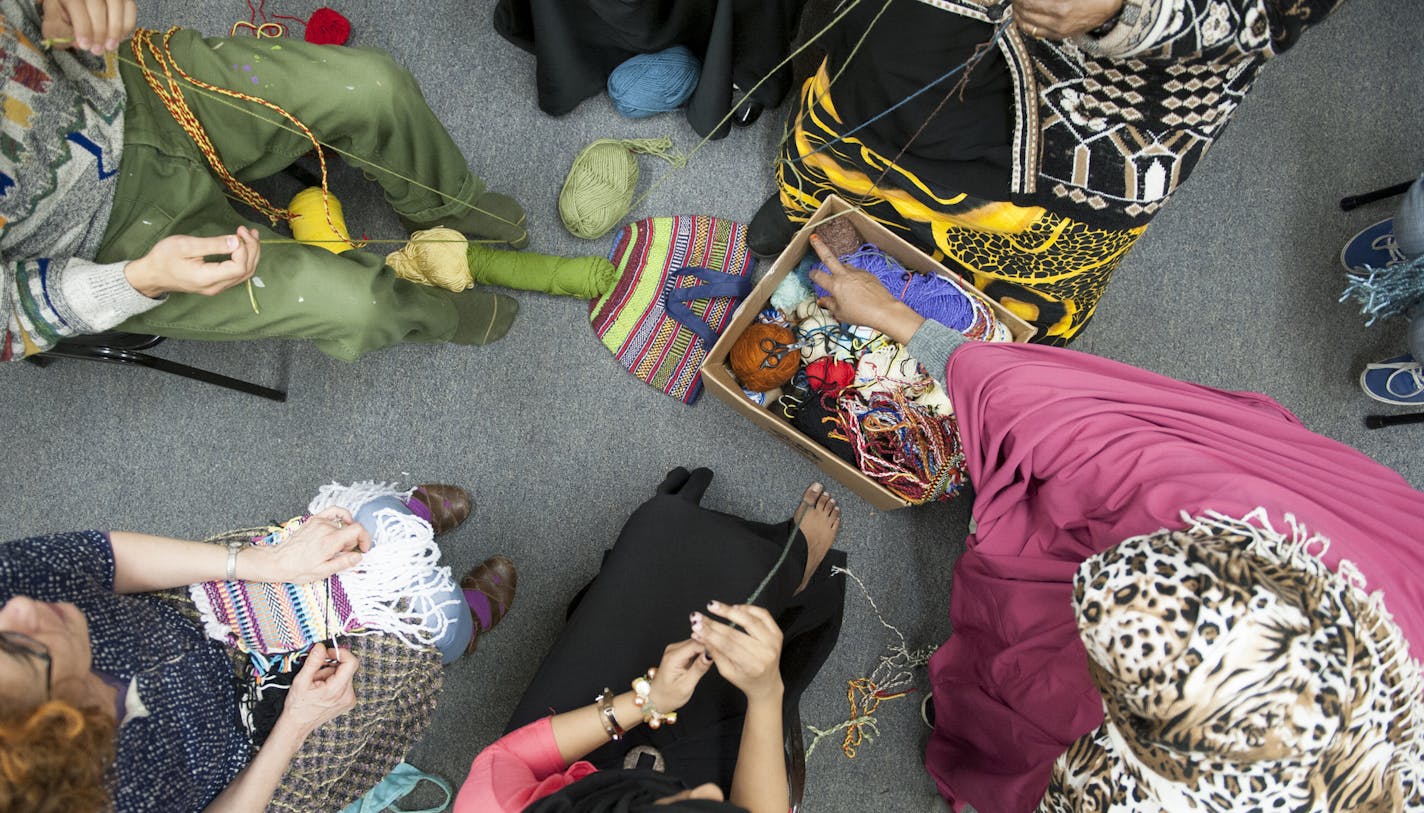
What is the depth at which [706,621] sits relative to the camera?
1.03 meters

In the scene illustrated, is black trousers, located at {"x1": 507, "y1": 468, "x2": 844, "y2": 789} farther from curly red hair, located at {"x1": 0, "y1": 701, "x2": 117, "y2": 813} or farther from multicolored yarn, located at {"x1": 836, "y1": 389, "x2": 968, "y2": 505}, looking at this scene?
curly red hair, located at {"x1": 0, "y1": 701, "x2": 117, "y2": 813}

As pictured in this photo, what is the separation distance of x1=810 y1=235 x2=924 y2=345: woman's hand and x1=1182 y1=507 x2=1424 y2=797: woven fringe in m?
0.61

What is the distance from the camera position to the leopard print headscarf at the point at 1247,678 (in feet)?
2.44

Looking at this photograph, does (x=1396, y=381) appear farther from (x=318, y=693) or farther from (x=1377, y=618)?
(x=318, y=693)

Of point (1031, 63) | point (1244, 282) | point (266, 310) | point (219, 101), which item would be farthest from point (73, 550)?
point (1244, 282)

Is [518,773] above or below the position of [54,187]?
below

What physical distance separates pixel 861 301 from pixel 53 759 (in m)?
1.24

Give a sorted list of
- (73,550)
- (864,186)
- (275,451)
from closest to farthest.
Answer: (73,550)
(864,186)
(275,451)

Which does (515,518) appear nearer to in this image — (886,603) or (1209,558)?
(886,603)

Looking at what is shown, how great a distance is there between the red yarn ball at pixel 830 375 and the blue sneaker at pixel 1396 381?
1222 mm

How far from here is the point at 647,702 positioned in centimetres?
112

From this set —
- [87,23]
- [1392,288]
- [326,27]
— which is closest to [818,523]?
[1392,288]

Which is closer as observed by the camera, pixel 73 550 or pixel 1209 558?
pixel 1209 558

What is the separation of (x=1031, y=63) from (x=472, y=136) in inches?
46.9
